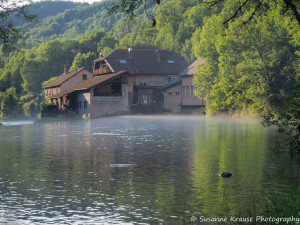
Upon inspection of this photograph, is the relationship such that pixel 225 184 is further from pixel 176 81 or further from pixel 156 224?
pixel 176 81

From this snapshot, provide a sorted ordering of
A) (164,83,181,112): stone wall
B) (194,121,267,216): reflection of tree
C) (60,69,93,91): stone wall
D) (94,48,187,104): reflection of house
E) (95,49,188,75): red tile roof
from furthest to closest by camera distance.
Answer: (60,69,93,91): stone wall
(95,49,188,75): red tile roof
(94,48,187,104): reflection of house
(164,83,181,112): stone wall
(194,121,267,216): reflection of tree

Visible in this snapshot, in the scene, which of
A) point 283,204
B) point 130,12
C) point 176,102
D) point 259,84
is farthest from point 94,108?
point 283,204

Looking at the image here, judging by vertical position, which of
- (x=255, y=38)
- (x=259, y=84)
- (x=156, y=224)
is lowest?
(x=156, y=224)

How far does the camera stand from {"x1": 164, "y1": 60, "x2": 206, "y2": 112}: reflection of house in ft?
299

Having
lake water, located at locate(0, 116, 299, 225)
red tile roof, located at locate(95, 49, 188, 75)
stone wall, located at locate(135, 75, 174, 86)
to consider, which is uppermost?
red tile roof, located at locate(95, 49, 188, 75)

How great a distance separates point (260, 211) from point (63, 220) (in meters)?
5.57

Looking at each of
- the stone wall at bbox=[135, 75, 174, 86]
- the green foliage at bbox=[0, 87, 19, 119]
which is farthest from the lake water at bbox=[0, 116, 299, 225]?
the green foliage at bbox=[0, 87, 19, 119]

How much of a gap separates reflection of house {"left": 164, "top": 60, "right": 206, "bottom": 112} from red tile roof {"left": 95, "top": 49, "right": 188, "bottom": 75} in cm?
1024

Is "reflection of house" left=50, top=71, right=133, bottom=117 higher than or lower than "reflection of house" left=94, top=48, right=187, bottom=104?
lower

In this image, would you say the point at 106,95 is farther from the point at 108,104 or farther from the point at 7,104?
the point at 7,104

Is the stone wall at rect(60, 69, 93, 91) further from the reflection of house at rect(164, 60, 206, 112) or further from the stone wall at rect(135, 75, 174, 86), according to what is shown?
the reflection of house at rect(164, 60, 206, 112)

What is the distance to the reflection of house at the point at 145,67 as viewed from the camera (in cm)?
10188

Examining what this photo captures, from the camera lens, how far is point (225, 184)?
1959 cm

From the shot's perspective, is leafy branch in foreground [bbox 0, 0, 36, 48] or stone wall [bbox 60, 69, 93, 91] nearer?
leafy branch in foreground [bbox 0, 0, 36, 48]
